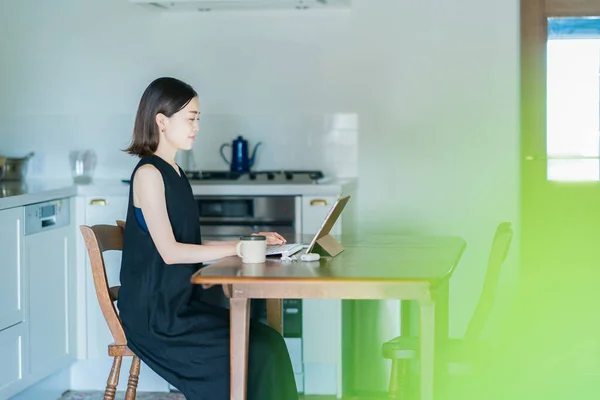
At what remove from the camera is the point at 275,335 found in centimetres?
279

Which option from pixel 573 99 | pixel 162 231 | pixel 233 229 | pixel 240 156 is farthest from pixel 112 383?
pixel 573 99

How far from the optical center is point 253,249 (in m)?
2.56

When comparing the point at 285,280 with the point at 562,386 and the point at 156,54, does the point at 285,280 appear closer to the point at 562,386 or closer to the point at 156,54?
the point at 562,386

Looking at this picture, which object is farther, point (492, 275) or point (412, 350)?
point (412, 350)

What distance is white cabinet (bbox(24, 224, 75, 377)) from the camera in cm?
366

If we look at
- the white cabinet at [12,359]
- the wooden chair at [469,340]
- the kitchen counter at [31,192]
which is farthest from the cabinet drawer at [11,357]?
the wooden chair at [469,340]

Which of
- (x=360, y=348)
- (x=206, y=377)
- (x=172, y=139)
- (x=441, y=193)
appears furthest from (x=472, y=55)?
(x=206, y=377)

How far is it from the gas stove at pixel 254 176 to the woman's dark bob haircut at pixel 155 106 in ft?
4.73

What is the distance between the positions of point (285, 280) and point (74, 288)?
201cm

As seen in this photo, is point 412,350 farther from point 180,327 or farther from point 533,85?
point 533,85

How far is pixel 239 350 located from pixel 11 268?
135cm

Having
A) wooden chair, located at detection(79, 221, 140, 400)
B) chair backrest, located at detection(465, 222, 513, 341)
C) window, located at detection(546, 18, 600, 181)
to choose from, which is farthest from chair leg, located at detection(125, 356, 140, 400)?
window, located at detection(546, 18, 600, 181)

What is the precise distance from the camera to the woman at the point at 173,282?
2660 millimetres

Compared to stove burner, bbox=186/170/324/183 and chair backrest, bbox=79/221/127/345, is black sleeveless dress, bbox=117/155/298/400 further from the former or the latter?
stove burner, bbox=186/170/324/183
